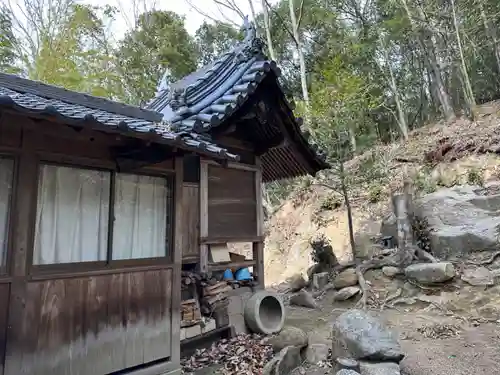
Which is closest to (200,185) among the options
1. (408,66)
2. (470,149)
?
(470,149)

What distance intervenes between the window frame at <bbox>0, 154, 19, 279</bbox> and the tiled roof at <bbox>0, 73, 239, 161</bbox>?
1.74 ft

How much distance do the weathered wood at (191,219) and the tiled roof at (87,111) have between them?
113cm

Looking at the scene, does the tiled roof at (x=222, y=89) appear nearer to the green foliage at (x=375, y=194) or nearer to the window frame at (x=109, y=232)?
the window frame at (x=109, y=232)

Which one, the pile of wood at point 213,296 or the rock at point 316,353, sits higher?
the pile of wood at point 213,296

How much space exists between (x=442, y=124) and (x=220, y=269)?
701 inches

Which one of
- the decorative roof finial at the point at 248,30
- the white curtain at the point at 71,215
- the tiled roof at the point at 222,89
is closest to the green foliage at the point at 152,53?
the tiled roof at the point at 222,89

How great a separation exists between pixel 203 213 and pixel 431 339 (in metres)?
4.18

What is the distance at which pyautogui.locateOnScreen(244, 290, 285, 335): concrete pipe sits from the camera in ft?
18.6

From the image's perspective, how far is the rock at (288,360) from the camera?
Answer: 4.46 m

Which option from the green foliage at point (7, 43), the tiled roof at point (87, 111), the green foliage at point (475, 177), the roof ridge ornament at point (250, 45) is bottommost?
the tiled roof at point (87, 111)

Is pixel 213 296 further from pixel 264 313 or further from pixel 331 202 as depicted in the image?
pixel 331 202

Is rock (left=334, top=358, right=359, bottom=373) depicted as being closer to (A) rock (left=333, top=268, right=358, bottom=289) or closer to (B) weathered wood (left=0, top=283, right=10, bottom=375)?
(B) weathered wood (left=0, top=283, right=10, bottom=375)

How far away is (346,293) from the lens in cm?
846

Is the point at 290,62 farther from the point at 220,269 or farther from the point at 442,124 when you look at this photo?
the point at 220,269
